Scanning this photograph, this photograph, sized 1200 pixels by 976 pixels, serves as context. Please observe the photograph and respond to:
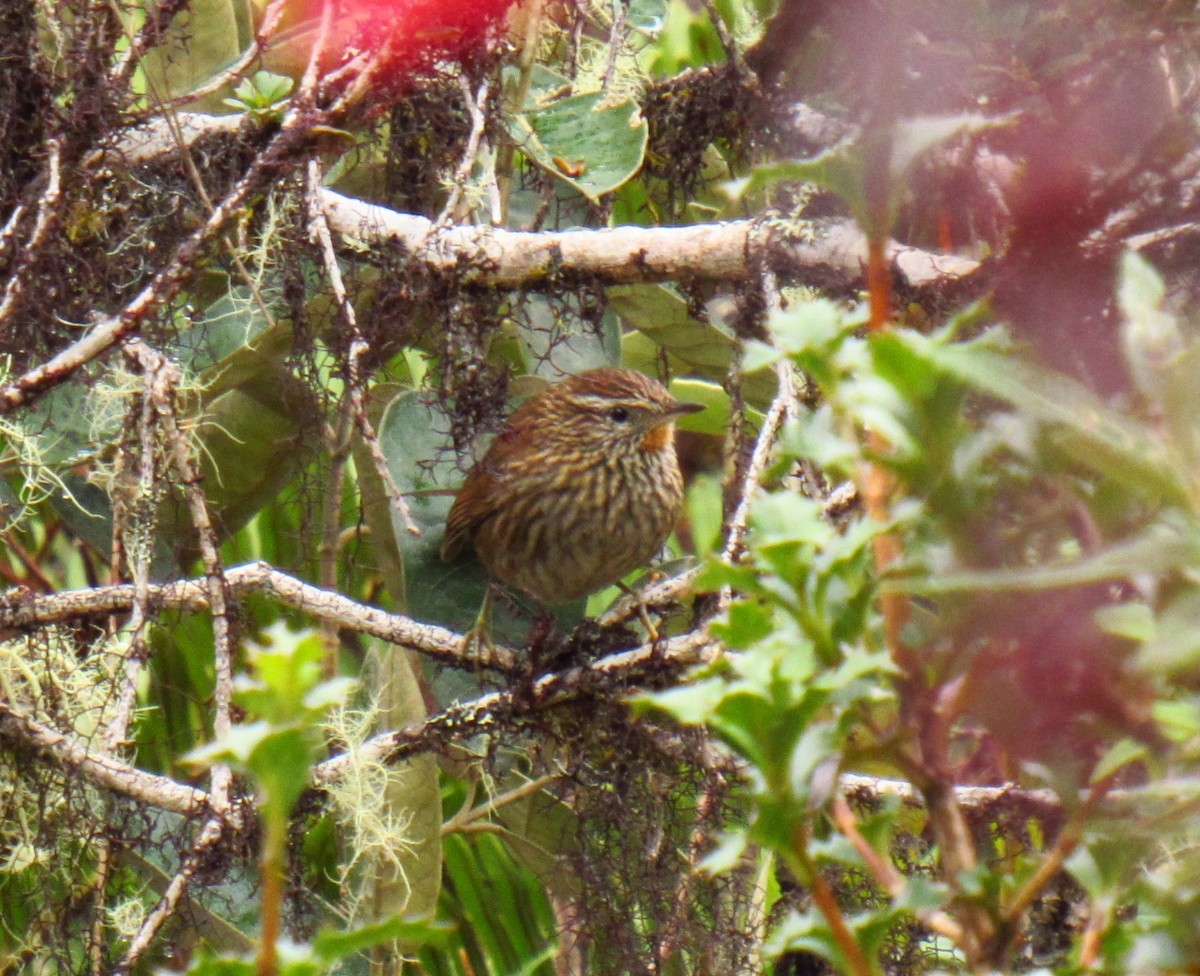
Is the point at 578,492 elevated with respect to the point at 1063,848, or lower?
lower

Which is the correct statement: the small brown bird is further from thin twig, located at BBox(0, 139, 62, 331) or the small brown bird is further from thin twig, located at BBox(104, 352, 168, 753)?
thin twig, located at BBox(0, 139, 62, 331)

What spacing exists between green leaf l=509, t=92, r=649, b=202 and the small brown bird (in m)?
0.86

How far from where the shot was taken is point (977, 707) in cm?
98

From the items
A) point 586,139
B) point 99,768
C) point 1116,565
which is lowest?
point 99,768

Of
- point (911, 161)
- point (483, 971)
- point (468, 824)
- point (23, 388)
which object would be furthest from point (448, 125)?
point (911, 161)

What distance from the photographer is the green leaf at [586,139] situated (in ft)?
11.1

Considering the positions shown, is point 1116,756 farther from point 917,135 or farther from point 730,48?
A: point 730,48

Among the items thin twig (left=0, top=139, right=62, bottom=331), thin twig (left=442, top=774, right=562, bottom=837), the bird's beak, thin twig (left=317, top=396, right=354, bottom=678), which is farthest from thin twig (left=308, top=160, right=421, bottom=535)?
the bird's beak

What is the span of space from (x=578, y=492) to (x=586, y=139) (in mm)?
1262

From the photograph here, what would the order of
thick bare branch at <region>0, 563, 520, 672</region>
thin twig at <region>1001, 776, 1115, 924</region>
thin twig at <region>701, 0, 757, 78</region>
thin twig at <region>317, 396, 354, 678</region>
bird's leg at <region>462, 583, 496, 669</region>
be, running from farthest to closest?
thin twig at <region>317, 396, 354, 678</region>, bird's leg at <region>462, 583, 496, 669</region>, thick bare branch at <region>0, 563, 520, 672</region>, thin twig at <region>701, 0, 757, 78</region>, thin twig at <region>1001, 776, 1115, 924</region>

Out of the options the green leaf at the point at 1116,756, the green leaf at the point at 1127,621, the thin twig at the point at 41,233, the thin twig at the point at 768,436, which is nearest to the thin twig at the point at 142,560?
the thin twig at the point at 41,233

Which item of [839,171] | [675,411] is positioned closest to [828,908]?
[839,171]

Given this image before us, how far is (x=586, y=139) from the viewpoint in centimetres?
344

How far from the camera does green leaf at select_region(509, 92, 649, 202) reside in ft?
11.1
